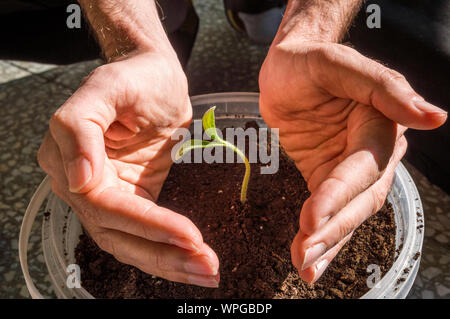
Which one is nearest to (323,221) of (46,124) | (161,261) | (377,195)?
(377,195)

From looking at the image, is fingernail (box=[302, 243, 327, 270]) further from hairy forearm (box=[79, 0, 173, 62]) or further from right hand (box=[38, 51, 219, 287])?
hairy forearm (box=[79, 0, 173, 62])

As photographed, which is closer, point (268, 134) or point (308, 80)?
point (308, 80)

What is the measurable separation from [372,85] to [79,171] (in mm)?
463

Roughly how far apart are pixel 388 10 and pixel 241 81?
0.52 meters

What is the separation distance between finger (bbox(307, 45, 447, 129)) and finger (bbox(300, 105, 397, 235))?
0.10ft

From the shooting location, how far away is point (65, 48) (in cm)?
143

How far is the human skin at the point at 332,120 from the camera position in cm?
56

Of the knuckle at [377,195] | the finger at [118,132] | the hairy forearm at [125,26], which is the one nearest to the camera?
the knuckle at [377,195]

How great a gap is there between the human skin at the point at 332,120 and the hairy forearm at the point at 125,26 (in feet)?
0.87

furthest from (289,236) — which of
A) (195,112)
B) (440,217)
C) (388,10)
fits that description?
(388,10)

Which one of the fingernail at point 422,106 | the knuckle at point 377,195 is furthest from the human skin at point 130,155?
the fingernail at point 422,106

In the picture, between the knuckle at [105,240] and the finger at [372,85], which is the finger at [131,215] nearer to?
the knuckle at [105,240]
